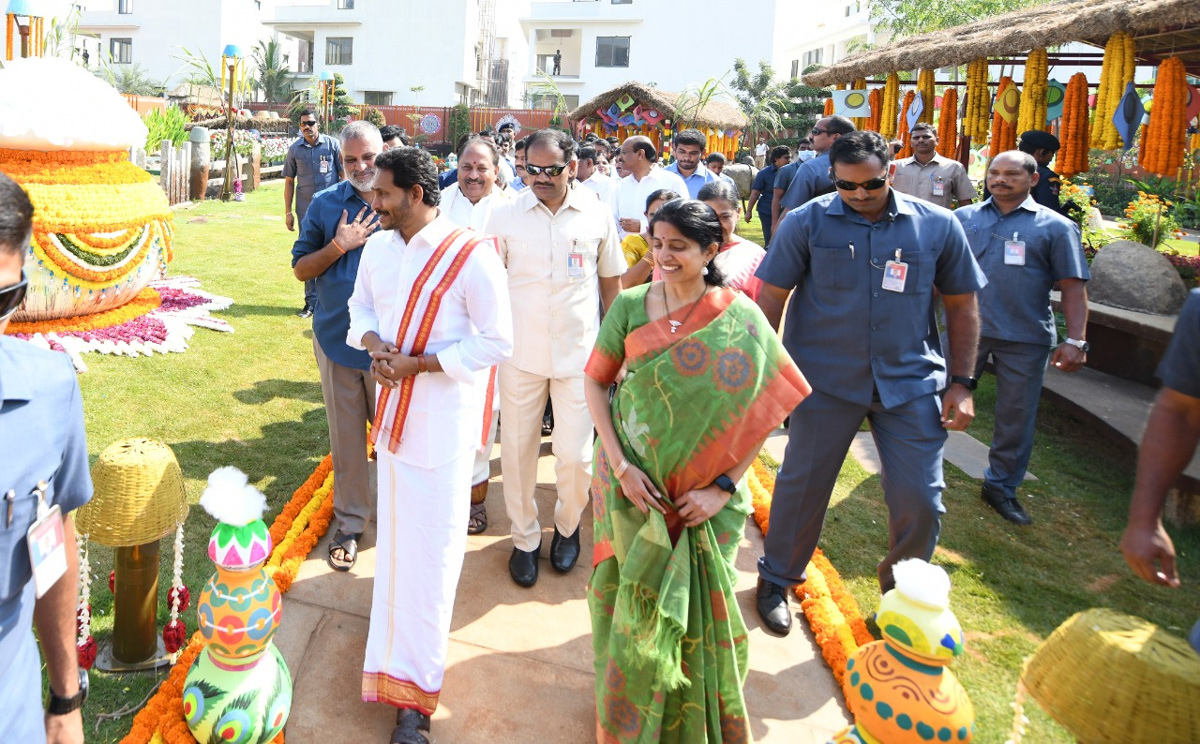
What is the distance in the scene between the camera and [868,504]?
534cm

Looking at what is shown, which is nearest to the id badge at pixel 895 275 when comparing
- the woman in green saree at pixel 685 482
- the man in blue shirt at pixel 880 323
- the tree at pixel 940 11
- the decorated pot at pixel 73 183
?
the man in blue shirt at pixel 880 323

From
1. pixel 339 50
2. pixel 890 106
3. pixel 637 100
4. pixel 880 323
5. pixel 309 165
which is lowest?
pixel 880 323

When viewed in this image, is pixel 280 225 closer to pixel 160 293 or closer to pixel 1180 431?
pixel 160 293

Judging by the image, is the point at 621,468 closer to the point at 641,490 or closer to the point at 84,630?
the point at 641,490

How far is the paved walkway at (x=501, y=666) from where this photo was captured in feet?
10.0

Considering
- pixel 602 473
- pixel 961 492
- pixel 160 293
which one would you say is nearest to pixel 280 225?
pixel 160 293

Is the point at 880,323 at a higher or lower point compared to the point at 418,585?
higher

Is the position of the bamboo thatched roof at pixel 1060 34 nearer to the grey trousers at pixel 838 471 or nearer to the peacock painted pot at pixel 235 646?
the grey trousers at pixel 838 471

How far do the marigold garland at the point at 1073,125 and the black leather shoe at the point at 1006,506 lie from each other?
224 inches

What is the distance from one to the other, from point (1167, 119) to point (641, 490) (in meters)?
8.38

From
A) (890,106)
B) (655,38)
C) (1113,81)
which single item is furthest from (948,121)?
(655,38)

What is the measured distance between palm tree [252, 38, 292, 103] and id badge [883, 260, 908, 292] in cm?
4847

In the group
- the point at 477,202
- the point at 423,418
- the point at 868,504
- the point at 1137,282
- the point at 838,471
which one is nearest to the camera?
the point at 423,418

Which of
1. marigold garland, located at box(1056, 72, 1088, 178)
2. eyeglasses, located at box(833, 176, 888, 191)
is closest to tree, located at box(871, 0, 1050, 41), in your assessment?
marigold garland, located at box(1056, 72, 1088, 178)
